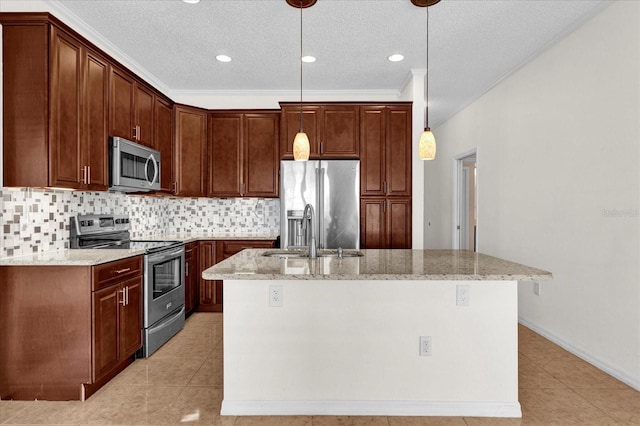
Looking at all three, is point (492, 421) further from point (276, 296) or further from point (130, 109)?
point (130, 109)

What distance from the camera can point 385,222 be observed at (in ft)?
13.8

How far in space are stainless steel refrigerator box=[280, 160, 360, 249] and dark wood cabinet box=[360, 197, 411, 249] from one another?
0.34ft

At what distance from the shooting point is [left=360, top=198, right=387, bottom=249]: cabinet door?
13.8ft

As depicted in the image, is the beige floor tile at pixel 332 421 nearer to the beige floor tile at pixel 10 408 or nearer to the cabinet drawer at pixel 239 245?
the beige floor tile at pixel 10 408

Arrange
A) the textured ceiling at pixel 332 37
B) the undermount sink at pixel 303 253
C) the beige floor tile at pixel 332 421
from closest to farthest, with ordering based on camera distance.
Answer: the beige floor tile at pixel 332 421 < the undermount sink at pixel 303 253 < the textured ceiling at pixel 332 37

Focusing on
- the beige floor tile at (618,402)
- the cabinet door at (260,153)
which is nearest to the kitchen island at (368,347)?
the beige floor tile at (618,402)

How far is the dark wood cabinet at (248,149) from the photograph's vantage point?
4.54 meters

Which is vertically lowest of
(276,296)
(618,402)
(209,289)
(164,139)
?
(618,402)

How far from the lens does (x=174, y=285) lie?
3.58 meters

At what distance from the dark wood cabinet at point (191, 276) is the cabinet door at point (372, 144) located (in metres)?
2.03

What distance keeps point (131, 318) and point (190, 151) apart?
2161 mm

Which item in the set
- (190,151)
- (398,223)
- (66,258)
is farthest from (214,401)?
(190,151)

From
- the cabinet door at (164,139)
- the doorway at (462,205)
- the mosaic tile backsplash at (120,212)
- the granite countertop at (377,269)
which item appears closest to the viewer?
the granite countertop at (377,269)

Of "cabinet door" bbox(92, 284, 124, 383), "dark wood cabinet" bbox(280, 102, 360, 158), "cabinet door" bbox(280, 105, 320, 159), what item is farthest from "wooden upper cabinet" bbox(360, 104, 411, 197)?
"cabinet door" bbox(92, 284, 124, 383)
